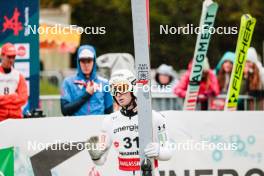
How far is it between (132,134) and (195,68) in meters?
3.93

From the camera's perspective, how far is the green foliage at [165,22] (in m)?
33.1

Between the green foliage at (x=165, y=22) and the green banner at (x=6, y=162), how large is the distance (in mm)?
20164

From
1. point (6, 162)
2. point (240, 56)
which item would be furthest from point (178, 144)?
point (240, 56)

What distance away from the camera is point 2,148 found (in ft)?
32.3

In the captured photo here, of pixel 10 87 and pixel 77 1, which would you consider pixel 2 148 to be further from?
pixel 77 1

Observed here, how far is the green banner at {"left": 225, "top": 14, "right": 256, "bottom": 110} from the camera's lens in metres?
12.4

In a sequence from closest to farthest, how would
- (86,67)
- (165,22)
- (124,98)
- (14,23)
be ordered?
(124,98), (86,67), (14,23), (165,22)

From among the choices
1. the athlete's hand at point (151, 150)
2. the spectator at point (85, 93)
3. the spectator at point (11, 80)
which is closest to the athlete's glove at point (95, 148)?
the athlete's hand at point (151, 150)

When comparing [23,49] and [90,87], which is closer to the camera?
[90,87]

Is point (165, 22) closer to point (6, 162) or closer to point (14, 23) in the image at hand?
point (14, 23)

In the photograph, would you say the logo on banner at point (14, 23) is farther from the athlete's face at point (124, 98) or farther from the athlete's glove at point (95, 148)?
the athlete's face at point (124, 98)

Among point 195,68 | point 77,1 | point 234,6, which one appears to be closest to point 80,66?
point 195,68

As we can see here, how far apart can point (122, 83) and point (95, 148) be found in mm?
1030

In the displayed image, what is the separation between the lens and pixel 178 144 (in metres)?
10.4
